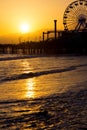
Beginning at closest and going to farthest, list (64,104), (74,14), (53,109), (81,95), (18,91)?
(53,109)
(64,104)
(81,95)
(18,91)
(74,14)

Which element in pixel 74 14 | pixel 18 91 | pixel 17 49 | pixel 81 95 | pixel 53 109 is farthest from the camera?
pixel 17 49

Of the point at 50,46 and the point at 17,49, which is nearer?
the point at 50,46

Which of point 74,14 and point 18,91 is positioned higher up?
point 74,14

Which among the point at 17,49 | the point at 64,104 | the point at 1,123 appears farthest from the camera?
the point at 17,49

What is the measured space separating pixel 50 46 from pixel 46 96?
192 ft

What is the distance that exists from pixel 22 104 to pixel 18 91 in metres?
3.30

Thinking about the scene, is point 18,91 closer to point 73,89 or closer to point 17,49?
point 73,89

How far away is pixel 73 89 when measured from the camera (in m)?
14.0

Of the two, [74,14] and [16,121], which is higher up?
[74,14]

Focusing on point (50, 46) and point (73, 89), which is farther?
point (50, 46)

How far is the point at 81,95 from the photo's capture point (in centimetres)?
1212

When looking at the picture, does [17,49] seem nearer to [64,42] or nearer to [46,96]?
[64,42]

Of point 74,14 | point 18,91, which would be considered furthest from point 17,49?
point 18,91

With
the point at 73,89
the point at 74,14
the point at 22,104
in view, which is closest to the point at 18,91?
the point at 73,89
